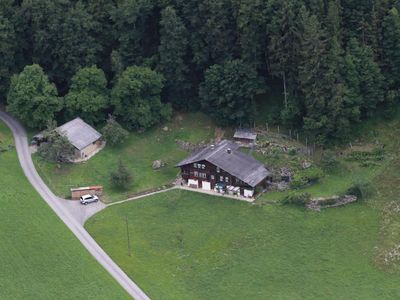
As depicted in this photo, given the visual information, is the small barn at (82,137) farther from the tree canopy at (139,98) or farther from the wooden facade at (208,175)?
the wooden facade at (208,175)

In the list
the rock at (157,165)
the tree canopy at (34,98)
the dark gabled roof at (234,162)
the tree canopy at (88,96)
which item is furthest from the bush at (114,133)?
the dark gabled roof at (234,162)

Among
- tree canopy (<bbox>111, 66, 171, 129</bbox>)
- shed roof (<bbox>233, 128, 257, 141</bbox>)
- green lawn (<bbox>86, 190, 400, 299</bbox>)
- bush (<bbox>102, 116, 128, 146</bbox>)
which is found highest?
tree canopy (<bbox>111, 66, 171, 129</bbox>)

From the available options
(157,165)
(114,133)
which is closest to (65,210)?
(157,165)

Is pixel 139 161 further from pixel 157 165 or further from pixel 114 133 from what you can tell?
pixel 114 133

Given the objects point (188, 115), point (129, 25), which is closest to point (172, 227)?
point (188, 115)

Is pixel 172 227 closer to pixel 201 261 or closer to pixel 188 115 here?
pixel 201 261

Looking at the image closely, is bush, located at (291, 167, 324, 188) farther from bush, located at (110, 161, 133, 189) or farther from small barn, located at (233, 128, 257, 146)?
bush, located at (110, 161, 133, 189)

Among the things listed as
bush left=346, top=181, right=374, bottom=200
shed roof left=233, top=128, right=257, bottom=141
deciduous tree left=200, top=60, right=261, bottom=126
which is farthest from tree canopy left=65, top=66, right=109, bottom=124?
bush left=346, top=181, right=374, bottom=200
